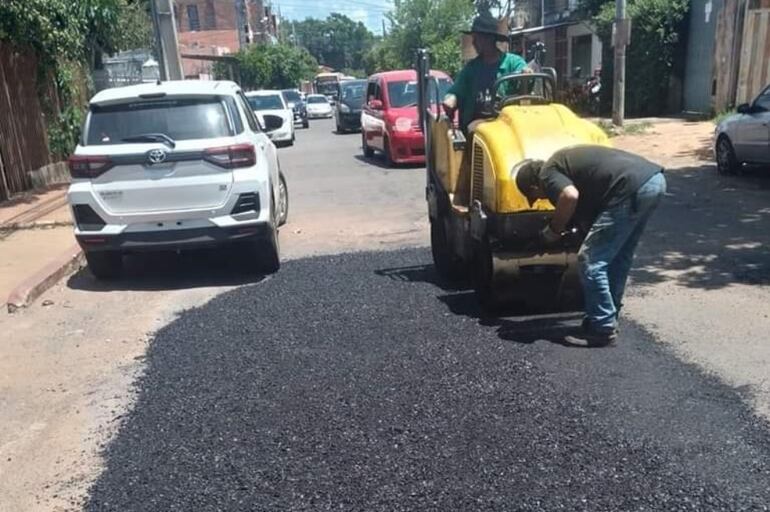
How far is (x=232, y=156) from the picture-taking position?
6922mm

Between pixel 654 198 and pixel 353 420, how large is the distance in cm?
235

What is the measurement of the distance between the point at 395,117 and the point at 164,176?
9.02 m

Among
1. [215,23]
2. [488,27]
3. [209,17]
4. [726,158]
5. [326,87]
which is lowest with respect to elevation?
[326,87]

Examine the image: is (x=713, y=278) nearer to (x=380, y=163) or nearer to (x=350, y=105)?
(x=380, y=163)

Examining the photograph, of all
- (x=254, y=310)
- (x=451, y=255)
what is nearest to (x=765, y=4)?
(x=451, y=255)

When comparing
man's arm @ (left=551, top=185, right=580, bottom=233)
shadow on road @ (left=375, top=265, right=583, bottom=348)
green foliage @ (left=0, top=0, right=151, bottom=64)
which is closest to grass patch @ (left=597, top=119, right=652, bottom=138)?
green foliage @ (left=0, top=0, right=151, bottom=64)

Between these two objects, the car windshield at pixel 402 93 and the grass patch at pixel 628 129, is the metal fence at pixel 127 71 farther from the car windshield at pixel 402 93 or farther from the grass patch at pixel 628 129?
the grass patch at pixel 628 129

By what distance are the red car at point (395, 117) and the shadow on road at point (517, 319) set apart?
8.73m

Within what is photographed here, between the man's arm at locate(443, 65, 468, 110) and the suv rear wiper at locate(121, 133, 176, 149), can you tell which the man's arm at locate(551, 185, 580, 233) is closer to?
the man's arm at locate(443, 65, 468, 110)

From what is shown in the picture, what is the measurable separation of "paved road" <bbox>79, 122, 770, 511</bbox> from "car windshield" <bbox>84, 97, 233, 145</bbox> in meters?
1.80

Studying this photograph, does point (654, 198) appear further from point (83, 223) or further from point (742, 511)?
point (83, 223)

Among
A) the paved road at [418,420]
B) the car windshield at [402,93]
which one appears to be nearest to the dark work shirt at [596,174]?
the paved road at [418,420]

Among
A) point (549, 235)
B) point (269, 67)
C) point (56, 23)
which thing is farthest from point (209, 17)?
point (549, 235)

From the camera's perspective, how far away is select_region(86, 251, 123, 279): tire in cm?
742
